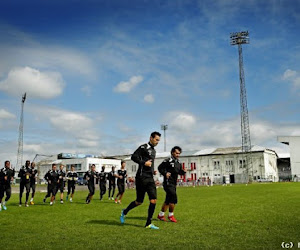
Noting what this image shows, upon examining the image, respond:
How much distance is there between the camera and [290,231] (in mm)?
7773

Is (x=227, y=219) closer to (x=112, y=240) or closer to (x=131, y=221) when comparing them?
(x=131, y=221)

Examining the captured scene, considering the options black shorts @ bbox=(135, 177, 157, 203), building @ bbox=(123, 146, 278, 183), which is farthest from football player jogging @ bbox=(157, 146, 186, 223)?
building @ bbox=(123, 146, 278, 183)

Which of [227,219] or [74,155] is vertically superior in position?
[74,155]

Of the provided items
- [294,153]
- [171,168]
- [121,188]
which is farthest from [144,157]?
[294,153]

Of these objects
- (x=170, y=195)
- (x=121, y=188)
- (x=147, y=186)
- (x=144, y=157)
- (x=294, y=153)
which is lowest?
(x=121, y=188)

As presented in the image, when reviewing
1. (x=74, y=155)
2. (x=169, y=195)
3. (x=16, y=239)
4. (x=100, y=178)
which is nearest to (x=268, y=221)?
(x=169, y=195)

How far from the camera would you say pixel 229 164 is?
89.7 metres

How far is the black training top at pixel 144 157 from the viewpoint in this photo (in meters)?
9.27

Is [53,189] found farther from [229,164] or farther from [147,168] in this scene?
[229,164]

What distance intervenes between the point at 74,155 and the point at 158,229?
129193 millimetres

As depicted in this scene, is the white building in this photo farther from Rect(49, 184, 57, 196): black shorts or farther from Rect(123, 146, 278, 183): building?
Rect(49, 184, 57, 196): black shorts

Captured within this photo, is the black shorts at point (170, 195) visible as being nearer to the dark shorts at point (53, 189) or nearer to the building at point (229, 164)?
the dark shorts at point (53, 189)

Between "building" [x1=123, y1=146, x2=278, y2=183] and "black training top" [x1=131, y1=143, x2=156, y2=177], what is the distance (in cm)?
7273

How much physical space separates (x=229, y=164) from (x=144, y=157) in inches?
3304
